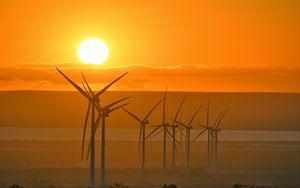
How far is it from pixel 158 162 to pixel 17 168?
17008 millimetres

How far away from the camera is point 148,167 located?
91875mm

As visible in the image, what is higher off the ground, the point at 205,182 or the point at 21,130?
the point at 21,130

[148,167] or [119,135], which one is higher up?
[119,135]

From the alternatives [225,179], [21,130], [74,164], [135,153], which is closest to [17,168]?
[74,164]

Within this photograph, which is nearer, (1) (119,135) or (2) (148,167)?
(2) (148,167)

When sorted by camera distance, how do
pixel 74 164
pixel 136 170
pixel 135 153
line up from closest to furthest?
pixel 136 170, pixel 74 164, pixel 135 153

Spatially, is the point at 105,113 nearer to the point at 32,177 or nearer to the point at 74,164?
the point at 32,177

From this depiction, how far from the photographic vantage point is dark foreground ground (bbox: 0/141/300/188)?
72.5 m

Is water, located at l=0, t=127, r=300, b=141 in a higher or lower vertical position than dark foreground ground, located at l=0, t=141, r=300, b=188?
higher

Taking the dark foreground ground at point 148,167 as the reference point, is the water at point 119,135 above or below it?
above

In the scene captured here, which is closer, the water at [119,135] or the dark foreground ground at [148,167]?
the dark foreground ground at [148,167]

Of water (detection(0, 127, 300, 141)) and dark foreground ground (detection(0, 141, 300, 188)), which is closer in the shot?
dark foreground ground (detection(0, 141, 300, 188))

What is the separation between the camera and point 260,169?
8944 cm

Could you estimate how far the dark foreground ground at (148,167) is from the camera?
72.5 meters
